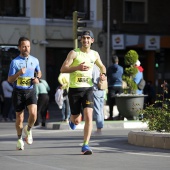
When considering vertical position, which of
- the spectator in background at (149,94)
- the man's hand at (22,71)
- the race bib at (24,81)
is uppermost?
the man's hand at (22,71)

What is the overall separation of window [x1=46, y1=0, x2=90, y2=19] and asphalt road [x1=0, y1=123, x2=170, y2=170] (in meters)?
27.1

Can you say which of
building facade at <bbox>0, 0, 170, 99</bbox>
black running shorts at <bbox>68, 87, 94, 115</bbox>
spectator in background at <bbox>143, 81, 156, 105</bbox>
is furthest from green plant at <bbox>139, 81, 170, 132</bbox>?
building facade at <bbox>0, 0, 170, 99</bbox>

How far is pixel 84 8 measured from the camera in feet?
138

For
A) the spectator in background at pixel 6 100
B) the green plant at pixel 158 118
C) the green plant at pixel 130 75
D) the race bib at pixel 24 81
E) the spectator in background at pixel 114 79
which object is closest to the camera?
the race bib at pixel 24 81

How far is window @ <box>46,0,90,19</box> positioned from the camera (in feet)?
135

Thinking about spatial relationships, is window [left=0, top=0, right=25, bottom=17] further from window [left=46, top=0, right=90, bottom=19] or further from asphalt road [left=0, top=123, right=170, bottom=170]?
asphalt road [left=0, top=123, right=170, bottom=170]

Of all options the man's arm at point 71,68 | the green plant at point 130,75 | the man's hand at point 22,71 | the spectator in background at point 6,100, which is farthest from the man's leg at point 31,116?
the spectator in background at point 6,100

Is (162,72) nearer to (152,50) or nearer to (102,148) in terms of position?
(152,50)

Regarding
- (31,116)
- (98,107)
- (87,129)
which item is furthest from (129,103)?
(87,129)

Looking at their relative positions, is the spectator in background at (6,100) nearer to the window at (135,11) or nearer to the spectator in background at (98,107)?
the spectator in background at (98,107)

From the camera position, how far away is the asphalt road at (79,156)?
9789 mm

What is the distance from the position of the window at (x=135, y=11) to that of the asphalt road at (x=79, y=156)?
29216mm

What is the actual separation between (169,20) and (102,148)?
3225 centimetres

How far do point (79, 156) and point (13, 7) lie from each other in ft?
96.6
